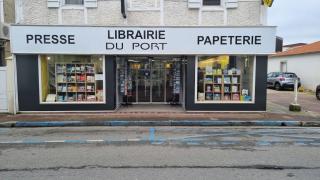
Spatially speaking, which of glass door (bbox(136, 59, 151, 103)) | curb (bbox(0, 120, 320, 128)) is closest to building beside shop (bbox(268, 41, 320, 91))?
curb (bbox(0, 120, 320, 128))

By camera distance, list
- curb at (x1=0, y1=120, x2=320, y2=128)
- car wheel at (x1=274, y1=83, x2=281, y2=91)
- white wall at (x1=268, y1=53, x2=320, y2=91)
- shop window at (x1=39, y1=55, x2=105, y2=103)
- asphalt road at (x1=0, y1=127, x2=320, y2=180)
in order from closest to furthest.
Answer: asphalt road at (x1=0, y1=127, x2=320, y2=180), curb at (x1=0, y1=120, x2=320, y2=128), shop window at (x1=39, y1=55, x2=105, y2=103), white wall at (x1=268, y1=53, x2=320, y2=91), car wheel at (x1=274, y1=83, x2=281, y2=91)

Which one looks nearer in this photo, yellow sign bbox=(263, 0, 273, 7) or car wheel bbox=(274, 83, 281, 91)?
yellow sign bbox=(263, 0, 273, 7)

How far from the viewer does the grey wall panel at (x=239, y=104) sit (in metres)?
11.8

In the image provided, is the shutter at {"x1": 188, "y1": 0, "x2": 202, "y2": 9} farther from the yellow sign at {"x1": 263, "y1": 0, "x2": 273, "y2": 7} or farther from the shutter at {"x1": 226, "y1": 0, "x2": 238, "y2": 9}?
the yellow sign at {"x1": 263, "y1": 0, "x2": 273, "y2": 7}

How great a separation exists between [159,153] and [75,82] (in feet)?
24.7

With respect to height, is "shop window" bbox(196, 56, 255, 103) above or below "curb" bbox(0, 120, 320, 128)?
above

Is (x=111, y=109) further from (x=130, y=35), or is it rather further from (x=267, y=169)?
(x=267, y=169)

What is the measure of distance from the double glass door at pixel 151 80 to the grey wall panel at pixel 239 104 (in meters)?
1.96

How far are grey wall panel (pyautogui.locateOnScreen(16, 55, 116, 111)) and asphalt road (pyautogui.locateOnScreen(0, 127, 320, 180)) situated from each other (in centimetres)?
276

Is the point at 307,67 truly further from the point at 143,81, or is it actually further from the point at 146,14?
the point at 146,14

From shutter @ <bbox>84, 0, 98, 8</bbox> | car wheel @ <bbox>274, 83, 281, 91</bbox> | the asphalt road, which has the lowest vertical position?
the asphalt road

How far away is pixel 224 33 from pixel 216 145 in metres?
6.02

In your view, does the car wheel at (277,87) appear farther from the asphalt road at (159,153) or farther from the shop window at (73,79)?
the shop window at (73,79)

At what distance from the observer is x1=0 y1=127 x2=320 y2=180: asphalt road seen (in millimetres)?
5117
